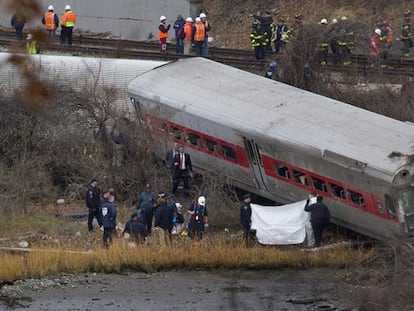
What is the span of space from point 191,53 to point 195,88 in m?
8.38

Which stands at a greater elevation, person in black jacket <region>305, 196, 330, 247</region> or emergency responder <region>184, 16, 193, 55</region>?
emergency responder <region>184, 16, 193, 55</region>

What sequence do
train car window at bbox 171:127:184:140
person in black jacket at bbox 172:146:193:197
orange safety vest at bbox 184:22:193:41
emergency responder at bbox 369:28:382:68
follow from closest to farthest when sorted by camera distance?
person in black jacket at bbox 172:146:193:197 < train car window at bbox 171:127:184:140 < emergency responder at bbox 369:28:382:68 < orange safety vest at bbox 184:22:193:41

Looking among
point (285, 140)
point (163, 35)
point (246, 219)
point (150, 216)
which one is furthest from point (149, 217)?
point (163, 35)

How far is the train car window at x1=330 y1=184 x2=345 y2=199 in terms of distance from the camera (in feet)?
76.4

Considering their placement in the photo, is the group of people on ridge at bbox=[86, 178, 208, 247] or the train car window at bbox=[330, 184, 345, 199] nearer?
the group of people on ridge at bbox=[86, 178, 208, 247]

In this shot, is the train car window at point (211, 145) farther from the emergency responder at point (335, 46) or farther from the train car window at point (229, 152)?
the emergency responder at point (335, 46)

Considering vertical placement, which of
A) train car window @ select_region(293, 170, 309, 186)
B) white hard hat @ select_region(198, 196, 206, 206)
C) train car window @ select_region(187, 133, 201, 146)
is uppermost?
train car window @ select_region(187, 133, 201, 146)

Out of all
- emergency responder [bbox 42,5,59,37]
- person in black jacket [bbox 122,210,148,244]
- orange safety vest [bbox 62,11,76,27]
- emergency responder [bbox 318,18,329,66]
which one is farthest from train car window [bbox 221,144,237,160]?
emergency responder [bbox 42,5,59,37]

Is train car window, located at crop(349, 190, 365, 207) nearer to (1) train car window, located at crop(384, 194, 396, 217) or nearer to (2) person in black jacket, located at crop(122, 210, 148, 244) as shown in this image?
(1) train car window, located at crop(384, 194, 396, 217)

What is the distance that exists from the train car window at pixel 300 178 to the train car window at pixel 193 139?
9.45 ft

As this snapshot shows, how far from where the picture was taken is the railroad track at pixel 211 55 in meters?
31.2

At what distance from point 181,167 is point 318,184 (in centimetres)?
353

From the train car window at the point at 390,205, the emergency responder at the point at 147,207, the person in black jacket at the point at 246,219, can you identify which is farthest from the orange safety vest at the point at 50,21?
the train car window at the point at 390,205

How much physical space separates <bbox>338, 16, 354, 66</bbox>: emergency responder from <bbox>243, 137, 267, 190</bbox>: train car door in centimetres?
743
